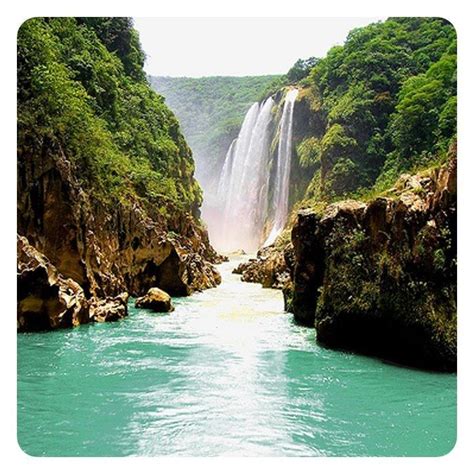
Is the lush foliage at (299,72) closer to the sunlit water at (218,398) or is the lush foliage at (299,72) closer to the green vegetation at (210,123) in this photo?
the green vegetation at (210,123)

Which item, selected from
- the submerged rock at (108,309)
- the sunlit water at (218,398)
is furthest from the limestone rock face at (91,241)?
the sunlit water at (218,398)

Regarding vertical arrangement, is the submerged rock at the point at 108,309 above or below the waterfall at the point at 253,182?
below

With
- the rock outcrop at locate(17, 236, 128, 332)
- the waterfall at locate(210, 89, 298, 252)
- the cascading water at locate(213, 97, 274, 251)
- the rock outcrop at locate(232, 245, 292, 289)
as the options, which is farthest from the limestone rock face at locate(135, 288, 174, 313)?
the cascading water at locate(213, 97, 274, 251)

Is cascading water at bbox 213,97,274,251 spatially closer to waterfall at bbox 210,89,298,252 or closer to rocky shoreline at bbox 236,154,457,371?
waterfall at bbox 210,89,298,252

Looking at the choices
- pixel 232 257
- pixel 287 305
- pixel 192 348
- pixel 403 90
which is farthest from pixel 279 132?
pixel 192 348

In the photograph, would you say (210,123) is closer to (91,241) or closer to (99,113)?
(99,113)

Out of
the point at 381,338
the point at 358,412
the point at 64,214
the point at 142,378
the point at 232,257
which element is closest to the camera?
the point at 358,412

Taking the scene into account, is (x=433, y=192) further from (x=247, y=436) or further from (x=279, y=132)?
(x=279, y=132)
